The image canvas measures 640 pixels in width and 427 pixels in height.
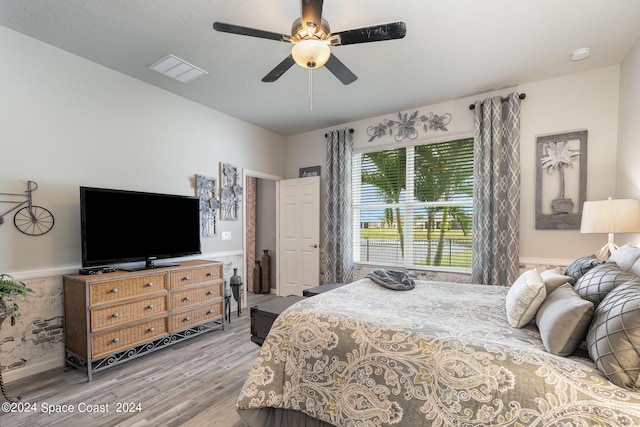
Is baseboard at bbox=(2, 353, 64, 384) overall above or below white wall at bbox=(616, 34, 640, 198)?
below

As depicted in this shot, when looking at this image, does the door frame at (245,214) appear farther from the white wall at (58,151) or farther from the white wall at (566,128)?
the white wall at (566,128)

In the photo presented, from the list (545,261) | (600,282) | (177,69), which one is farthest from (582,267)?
(177,69)

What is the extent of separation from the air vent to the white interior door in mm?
2219

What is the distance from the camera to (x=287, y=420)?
1535mm

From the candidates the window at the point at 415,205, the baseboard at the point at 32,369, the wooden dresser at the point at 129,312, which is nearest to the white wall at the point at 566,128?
the window at the point at 415,205

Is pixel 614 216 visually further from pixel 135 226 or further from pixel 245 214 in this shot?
pixel 245 214

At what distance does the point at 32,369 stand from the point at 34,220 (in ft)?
4.05

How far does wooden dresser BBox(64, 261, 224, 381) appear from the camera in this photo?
7.52 ft

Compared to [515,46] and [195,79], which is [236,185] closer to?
[195,79]

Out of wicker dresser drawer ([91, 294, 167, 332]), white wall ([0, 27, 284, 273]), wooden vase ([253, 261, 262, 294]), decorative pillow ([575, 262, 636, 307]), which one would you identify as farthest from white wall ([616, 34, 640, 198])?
wooden vase ([253, 261, 262, 294])

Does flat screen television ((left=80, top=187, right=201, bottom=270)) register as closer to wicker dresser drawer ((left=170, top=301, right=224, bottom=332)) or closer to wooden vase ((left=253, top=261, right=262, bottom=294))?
wicker dresser drawer ((left=170, top=301, right=224, bottom=332))

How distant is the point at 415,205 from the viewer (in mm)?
3922

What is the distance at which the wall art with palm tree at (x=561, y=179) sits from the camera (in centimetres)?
294

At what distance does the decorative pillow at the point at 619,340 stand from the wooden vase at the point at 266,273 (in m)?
4.70
